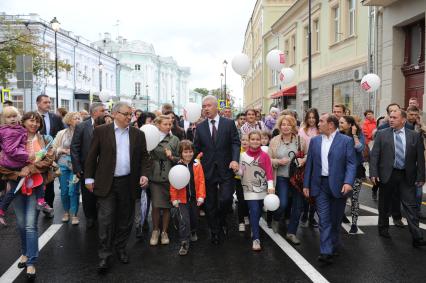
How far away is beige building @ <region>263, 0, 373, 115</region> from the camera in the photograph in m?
18.3

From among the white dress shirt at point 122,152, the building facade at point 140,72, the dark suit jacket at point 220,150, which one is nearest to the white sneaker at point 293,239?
the dark suit jacket at point 220,150

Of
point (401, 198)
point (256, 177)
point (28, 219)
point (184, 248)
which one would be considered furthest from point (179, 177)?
point (401, 198)

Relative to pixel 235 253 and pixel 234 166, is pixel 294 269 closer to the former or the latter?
pixel 235 253

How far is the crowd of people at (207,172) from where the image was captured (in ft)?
17.0

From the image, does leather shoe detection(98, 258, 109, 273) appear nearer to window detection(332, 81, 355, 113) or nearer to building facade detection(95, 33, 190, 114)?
window detection(332, 81, 355, 113)

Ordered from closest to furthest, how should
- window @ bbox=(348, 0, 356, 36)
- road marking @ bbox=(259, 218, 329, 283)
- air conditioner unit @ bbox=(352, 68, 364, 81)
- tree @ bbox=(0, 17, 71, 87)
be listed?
road marking @ bbox=(259, 218, 329, 283), air conditioner unit @ bbox=(352, 68, 364, 81), window @ bbox=(348, 0, 356, 36), tree @ bbox=(0, 17, 71, 87)

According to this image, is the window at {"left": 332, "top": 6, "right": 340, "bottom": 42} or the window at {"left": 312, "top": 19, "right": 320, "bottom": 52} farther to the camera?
the window at {"left": 312, "top": 19, "right": 320, "bottom": 52}

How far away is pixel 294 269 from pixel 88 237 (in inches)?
125

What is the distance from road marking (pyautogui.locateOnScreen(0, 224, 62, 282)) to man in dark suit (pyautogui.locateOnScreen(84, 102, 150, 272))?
94 centimetres

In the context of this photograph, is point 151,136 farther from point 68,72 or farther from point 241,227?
point 68,72

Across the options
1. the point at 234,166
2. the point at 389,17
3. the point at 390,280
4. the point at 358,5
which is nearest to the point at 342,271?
the point at 390,280

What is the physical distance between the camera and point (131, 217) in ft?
18.4

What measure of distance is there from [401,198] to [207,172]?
8.98ft

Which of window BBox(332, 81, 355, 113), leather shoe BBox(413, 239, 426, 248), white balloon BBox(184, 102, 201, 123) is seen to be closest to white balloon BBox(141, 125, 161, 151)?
white balloon BBox(184, 102, 201, 123)
